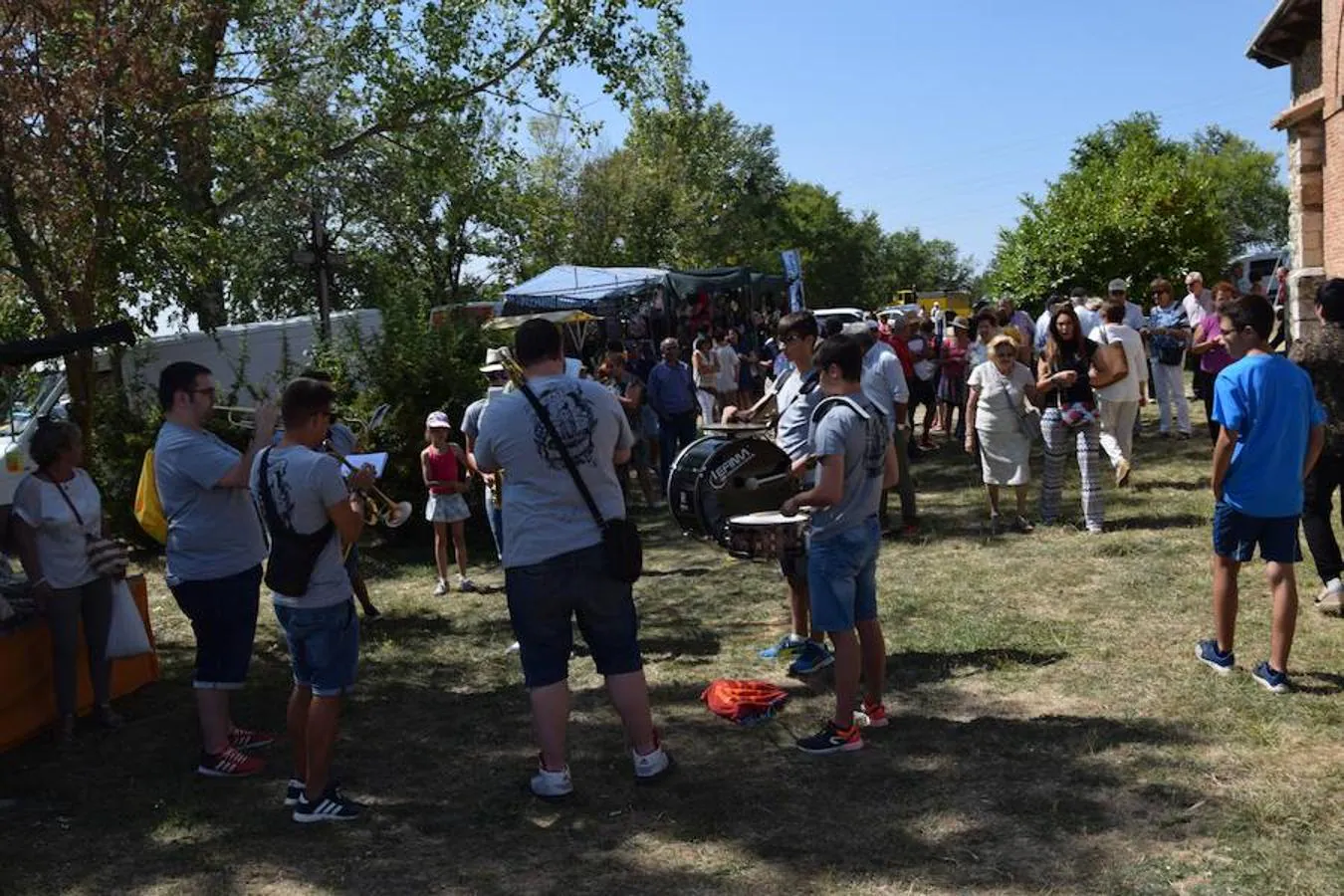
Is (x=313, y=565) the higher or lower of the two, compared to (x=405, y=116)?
lower

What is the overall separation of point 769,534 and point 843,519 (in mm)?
628

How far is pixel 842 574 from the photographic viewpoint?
16.1 feet

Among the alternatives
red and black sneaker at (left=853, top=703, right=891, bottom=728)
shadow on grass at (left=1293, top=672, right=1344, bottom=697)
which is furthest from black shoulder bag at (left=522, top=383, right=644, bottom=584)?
shadow on grass at (left=1293, top=672, right=1344, bottom=697)

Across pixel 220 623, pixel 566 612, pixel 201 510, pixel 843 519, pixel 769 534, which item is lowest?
pixel 220 623

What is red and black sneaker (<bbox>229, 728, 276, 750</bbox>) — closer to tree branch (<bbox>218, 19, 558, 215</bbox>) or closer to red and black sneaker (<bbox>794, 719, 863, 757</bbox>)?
red and black sneaker (<bbox>794, 719, 863, 757</bbox>)

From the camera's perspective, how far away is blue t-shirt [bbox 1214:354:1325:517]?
5.13 meters

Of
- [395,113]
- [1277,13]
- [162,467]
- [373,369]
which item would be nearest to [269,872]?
[162,467]

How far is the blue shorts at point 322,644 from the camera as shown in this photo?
Answer: 4543 mm

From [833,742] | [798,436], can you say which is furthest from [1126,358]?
[833,742]

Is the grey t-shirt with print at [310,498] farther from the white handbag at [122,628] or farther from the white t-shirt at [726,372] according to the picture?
the white t-shirt at [726,372]

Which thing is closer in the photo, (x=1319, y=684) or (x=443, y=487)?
(x=1319, y=684)

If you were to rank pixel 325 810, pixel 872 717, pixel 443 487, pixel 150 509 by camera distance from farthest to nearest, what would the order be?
pixel 443 487 < pixel 150 509 < pixel 872 717 < pixel 325 810

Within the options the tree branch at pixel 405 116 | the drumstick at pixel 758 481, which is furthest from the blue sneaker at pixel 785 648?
the tree branch at pixel 405 116

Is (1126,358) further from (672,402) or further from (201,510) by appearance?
(201,510)
